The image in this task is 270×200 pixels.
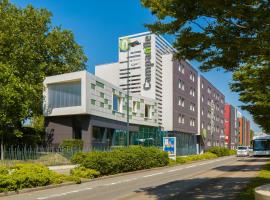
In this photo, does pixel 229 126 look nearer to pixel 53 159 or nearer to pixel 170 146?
pixel 170 146

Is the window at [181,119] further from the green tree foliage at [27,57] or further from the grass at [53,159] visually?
the grass at [53,159]

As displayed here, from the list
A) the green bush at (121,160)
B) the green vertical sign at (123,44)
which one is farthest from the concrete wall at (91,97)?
the green vertical sign at (123,44)

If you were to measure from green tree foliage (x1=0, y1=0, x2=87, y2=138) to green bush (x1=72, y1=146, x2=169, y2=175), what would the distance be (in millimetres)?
8236

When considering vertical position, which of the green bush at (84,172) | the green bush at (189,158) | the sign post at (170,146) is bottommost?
the green bush at (189,158)

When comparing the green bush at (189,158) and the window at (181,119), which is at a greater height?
the window at (181,119)

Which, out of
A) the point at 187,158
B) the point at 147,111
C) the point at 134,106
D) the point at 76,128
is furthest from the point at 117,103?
the point at 147,111

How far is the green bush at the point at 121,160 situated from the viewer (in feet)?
82.7

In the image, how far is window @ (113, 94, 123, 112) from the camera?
167 ft

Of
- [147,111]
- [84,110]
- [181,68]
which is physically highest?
[181,68]

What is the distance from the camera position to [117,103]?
170 ft

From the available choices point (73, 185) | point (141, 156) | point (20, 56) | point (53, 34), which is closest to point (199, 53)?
point (73, 185)

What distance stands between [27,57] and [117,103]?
48.1ft

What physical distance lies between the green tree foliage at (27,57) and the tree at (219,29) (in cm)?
2359

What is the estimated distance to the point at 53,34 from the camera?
4997 cm
